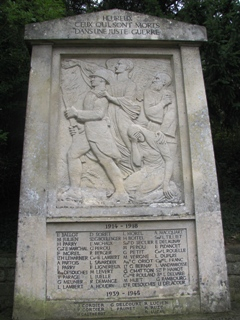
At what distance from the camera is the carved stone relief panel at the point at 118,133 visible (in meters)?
5.32

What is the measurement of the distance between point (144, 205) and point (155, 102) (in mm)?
1642

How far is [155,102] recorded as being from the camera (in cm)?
573

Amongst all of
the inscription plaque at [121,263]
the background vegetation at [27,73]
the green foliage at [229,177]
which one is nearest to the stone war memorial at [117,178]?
the inscription plaque at [121,263]

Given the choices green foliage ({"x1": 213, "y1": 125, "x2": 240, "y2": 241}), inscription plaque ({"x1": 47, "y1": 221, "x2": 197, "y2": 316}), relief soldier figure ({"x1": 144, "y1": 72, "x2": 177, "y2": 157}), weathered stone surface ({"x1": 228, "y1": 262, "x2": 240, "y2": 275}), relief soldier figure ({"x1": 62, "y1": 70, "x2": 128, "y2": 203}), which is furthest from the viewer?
green foliage ({"x1": 213, "y1": 125, "x2": 240, "y2": 241})

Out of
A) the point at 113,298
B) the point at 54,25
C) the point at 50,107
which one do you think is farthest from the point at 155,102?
the point at 113,298

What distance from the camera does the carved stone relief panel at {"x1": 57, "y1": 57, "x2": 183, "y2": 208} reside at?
210 inches

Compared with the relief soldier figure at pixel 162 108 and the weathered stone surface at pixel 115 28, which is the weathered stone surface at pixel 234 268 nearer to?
the relief soldier figure at pixel 162 108

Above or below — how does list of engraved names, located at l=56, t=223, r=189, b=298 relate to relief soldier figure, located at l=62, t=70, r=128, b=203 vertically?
below

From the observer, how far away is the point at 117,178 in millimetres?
5348

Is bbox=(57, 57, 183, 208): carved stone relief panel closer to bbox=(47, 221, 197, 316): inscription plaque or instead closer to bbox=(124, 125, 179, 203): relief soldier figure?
bbox=(124, 125, 179, 203): relief soldier figure

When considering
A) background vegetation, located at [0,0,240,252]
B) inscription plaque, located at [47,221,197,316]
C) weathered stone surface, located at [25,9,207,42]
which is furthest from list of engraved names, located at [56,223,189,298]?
weathered stone surface, located at [25,9,207,42]

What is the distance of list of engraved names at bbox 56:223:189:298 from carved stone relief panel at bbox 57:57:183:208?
1.51 feet

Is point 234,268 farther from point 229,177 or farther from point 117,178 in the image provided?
point 229,177

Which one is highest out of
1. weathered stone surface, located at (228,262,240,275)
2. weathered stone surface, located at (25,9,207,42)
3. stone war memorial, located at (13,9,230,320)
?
weathered stone surface, located at (25,9,207,42)
